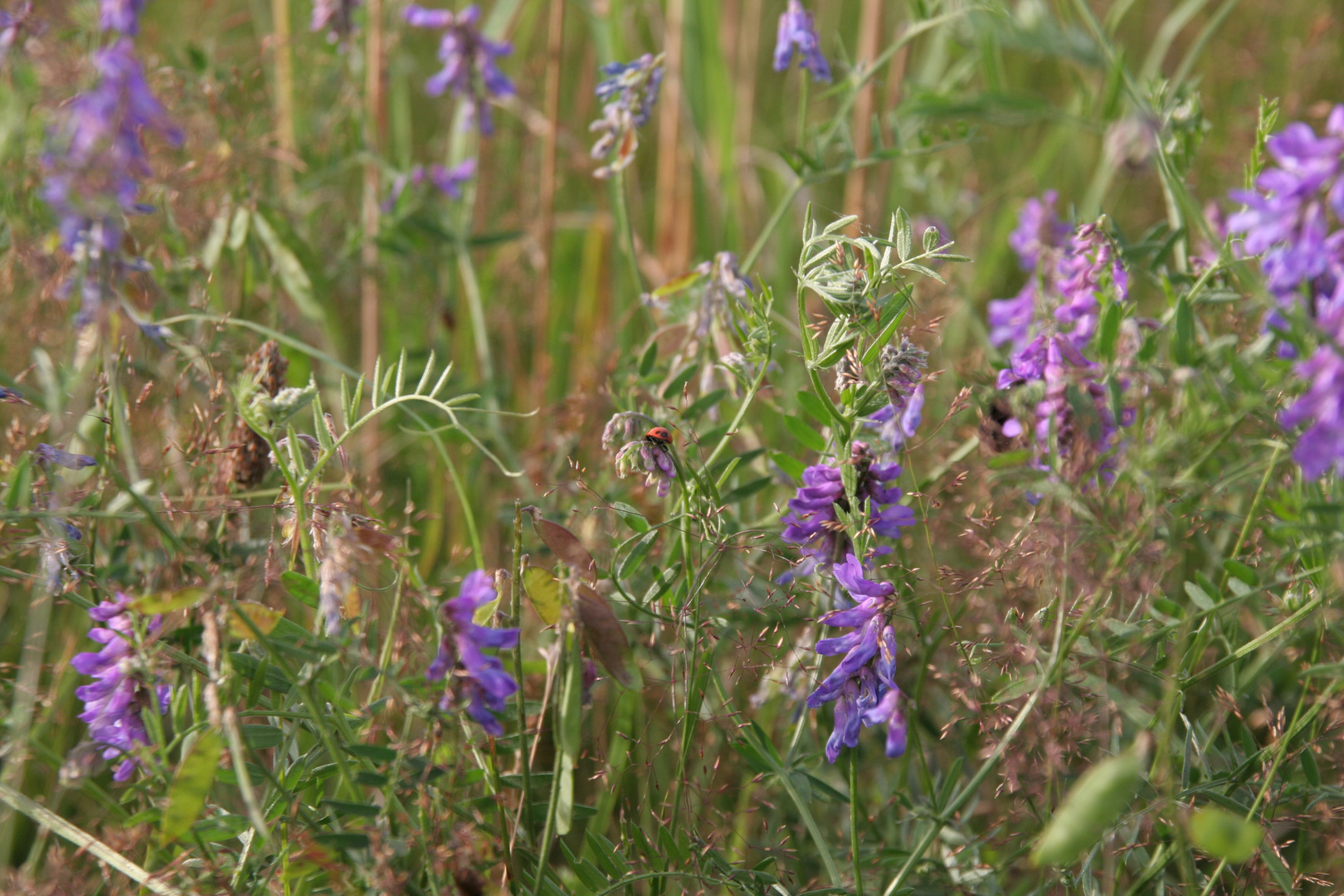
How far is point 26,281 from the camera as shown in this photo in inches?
70.2

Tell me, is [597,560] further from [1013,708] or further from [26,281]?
[26,281]

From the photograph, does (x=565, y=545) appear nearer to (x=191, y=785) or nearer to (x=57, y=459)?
(x=191, y=785)

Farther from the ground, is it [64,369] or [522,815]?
[64,369]

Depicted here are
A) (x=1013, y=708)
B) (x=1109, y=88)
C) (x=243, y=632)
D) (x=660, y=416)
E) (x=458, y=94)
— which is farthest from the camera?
(x=458, y=94)

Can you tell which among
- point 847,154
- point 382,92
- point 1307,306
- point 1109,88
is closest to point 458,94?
point 382,92

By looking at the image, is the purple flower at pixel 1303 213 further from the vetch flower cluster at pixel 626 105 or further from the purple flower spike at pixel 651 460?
the vetch flower cluster at pixel 626 105

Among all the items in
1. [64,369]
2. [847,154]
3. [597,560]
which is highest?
[847,154]

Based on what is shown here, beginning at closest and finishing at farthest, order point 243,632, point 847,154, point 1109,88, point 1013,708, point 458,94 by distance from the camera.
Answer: point 243,632 < point 1013,708 < point 847,154 < point 1109,88 < point 458,94

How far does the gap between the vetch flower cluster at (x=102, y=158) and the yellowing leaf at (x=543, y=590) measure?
44 centimetres

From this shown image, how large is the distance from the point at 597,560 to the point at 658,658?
281 mm

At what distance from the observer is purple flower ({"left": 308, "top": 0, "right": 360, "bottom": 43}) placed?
196 cm

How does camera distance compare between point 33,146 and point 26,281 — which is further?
point 26,281

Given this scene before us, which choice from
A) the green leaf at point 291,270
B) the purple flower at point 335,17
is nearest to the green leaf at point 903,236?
the green leaf at point 291,270

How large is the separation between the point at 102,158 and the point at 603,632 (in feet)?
1.85
